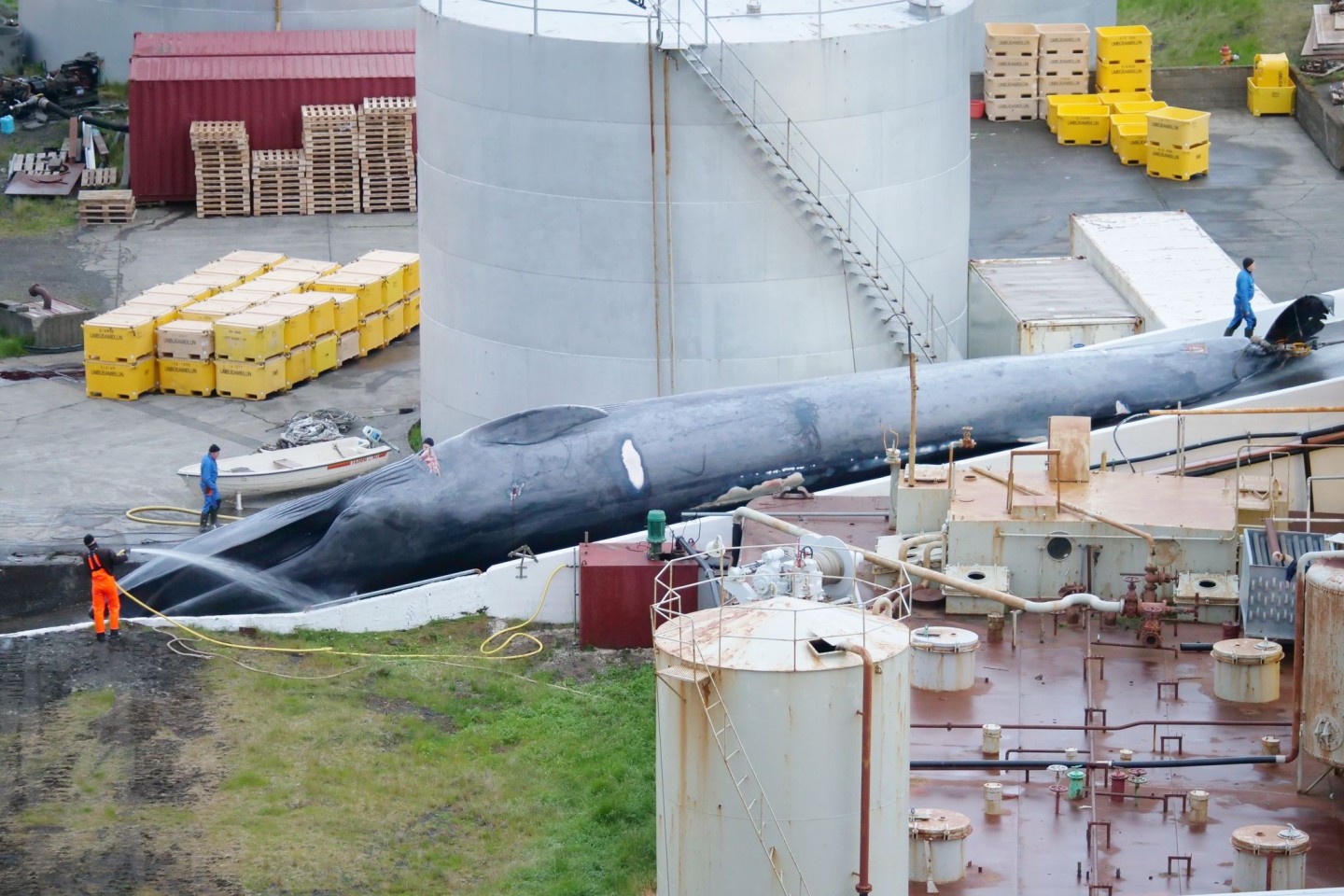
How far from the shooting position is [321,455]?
34.8 metres

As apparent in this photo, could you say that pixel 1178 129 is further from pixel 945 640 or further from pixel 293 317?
pixel 945 640

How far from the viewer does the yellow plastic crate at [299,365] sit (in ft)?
130

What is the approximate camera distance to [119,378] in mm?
→ 38938

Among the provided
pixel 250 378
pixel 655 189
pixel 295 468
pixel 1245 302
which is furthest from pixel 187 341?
pixel 1245 302

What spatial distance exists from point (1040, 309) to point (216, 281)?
15.6m

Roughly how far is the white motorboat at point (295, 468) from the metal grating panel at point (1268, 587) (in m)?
15.9

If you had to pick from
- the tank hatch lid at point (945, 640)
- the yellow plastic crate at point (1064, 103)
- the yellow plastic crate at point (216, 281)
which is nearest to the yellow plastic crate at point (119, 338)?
the yellow plastic crate at point (216, 281)

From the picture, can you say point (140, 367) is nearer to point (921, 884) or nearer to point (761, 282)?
point (761, 282)

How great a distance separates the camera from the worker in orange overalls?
26281mm

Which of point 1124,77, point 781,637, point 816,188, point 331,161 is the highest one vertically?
point 1124,77

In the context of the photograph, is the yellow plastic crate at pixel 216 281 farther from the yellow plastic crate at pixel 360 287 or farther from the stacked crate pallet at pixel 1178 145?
the stacked crate pallet at pixel 1178 145

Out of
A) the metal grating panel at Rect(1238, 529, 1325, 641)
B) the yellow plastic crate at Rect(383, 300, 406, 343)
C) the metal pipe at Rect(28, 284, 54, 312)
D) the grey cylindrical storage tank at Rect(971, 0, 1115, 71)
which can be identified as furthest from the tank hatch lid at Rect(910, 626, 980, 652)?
the grey cylindrical storage tank at Rect(971, 0, 1115, 71)

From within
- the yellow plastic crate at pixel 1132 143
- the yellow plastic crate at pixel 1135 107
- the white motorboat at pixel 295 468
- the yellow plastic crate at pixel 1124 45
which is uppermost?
the yellow plastic crate at pixel 1124 45

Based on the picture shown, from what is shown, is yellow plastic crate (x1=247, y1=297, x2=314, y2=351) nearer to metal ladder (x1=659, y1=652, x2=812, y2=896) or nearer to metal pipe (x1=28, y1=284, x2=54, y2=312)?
metal pipe (x1=28, y1=284, x2=54, y2=312)
